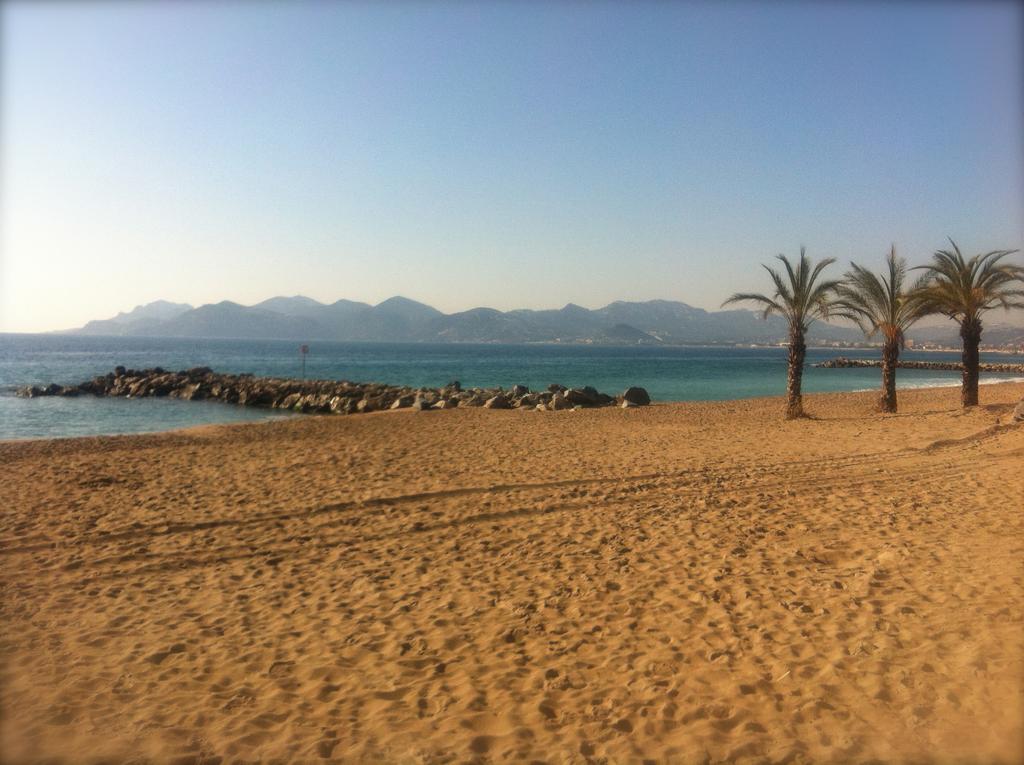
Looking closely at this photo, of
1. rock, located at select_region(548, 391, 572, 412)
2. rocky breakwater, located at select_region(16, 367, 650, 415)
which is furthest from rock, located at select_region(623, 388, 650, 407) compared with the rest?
rock, located at select_region(548, 391, 572, 412)

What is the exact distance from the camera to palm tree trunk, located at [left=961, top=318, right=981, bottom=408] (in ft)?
64.4

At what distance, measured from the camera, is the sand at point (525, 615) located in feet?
12.2

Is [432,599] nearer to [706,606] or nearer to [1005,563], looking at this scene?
[706,606]

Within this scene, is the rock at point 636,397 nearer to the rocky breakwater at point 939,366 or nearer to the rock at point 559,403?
the rock at point 559,403

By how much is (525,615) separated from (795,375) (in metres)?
17.3

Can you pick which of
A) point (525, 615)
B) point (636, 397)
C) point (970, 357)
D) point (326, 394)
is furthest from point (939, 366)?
point (525, 615)

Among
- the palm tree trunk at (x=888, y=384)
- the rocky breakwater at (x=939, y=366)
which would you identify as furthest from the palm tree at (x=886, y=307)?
the rocky breakwater at (x=939, y=366)

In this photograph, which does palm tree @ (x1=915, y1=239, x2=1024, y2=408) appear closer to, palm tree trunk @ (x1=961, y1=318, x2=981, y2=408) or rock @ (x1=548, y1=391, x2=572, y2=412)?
palm tree trunk @ (x1=961, y1=318, x2=981, y2=408)

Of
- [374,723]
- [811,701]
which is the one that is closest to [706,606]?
[811,701]

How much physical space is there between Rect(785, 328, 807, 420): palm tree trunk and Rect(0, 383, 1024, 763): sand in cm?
854

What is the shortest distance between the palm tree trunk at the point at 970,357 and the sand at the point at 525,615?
10.8 m

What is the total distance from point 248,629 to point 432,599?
1611 millimetres

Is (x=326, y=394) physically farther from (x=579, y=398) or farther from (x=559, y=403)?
(x=579, y=398)

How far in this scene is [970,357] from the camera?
19.9 metres
